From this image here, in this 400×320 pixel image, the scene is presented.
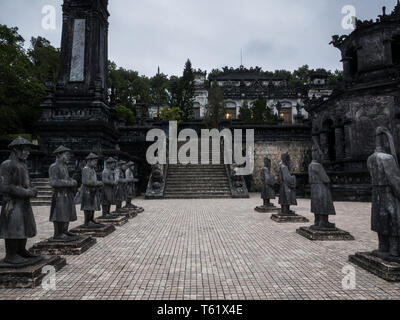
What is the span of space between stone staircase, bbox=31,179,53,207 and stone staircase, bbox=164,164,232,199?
6177mm

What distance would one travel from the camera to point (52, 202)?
17.6ft

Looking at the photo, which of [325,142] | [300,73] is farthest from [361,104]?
[300,73]

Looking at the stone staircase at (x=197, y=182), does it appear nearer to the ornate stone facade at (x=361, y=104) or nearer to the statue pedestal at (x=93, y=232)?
the ornate stone facade at (x=361, y=104)

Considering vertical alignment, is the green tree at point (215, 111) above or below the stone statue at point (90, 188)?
above

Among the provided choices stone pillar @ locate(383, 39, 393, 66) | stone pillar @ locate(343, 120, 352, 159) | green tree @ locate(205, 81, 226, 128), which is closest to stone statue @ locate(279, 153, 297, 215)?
stone pillar @ locate(343, 120, 352, 159)

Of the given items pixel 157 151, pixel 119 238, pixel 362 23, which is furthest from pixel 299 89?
pixel 119 238

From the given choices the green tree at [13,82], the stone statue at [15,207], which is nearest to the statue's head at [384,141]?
the stone statue at [15,207]

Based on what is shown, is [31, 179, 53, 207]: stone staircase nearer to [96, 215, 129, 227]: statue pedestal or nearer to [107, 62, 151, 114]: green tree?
[96, 215, 129, 227]: statue pedestal

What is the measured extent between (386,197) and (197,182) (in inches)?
545

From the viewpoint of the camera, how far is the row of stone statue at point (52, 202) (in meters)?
4.02

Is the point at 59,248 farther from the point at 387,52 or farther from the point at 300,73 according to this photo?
the point at 300,73

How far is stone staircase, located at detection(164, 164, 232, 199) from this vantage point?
16.2 metres

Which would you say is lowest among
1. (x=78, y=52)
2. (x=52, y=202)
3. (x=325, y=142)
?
(x=52, y=202)

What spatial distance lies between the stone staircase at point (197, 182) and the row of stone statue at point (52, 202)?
7.58 metres
